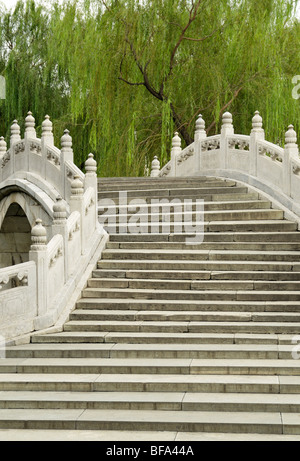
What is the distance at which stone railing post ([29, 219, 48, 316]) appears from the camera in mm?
11047

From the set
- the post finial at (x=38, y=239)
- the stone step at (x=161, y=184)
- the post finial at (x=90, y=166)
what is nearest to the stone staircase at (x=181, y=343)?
the stone step at (x=161, y=184)

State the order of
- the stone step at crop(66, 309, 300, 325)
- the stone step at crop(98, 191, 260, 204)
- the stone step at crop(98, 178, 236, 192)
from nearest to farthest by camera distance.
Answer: the stone step at crop(66, 309, 300, 325) < the stone step at crop(98, 191, 260, 204) < the stone step at crop(98, 178, 236, 192)

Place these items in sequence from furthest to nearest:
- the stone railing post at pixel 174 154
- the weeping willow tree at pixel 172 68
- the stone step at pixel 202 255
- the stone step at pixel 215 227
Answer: the weeping willow tree at pixel 172 68 → the stone railing post at pixel 174 154 → the stone step at pixel 215 227 → the stone step at pixel 202 255

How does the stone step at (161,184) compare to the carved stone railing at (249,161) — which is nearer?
the carved stone railing at (249,161)

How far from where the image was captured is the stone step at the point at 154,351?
391 inches

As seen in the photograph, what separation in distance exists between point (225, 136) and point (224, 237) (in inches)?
144

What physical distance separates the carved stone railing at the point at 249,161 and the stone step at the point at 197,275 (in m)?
2.00

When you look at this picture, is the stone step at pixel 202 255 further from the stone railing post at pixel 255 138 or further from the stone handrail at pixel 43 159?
the stone railing post at pixel 255 138

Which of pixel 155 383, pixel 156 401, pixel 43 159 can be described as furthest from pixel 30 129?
pixel 156 401

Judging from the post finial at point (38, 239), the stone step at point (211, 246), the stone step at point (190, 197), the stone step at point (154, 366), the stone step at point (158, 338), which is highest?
the stone step at point (190, 197)

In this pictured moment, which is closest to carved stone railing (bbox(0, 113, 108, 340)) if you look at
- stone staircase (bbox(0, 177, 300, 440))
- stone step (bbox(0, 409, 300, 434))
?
stone staircase (bbox(0, 177, 300, 440))

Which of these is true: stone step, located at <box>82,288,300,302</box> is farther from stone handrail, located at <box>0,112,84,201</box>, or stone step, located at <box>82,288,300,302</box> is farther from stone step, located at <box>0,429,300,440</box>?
stone step, located at <box>0,429,300,440</box>

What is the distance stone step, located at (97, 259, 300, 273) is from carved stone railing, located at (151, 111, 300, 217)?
174cm

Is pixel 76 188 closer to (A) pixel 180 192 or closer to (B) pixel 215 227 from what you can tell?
(B) pixel 215 227
